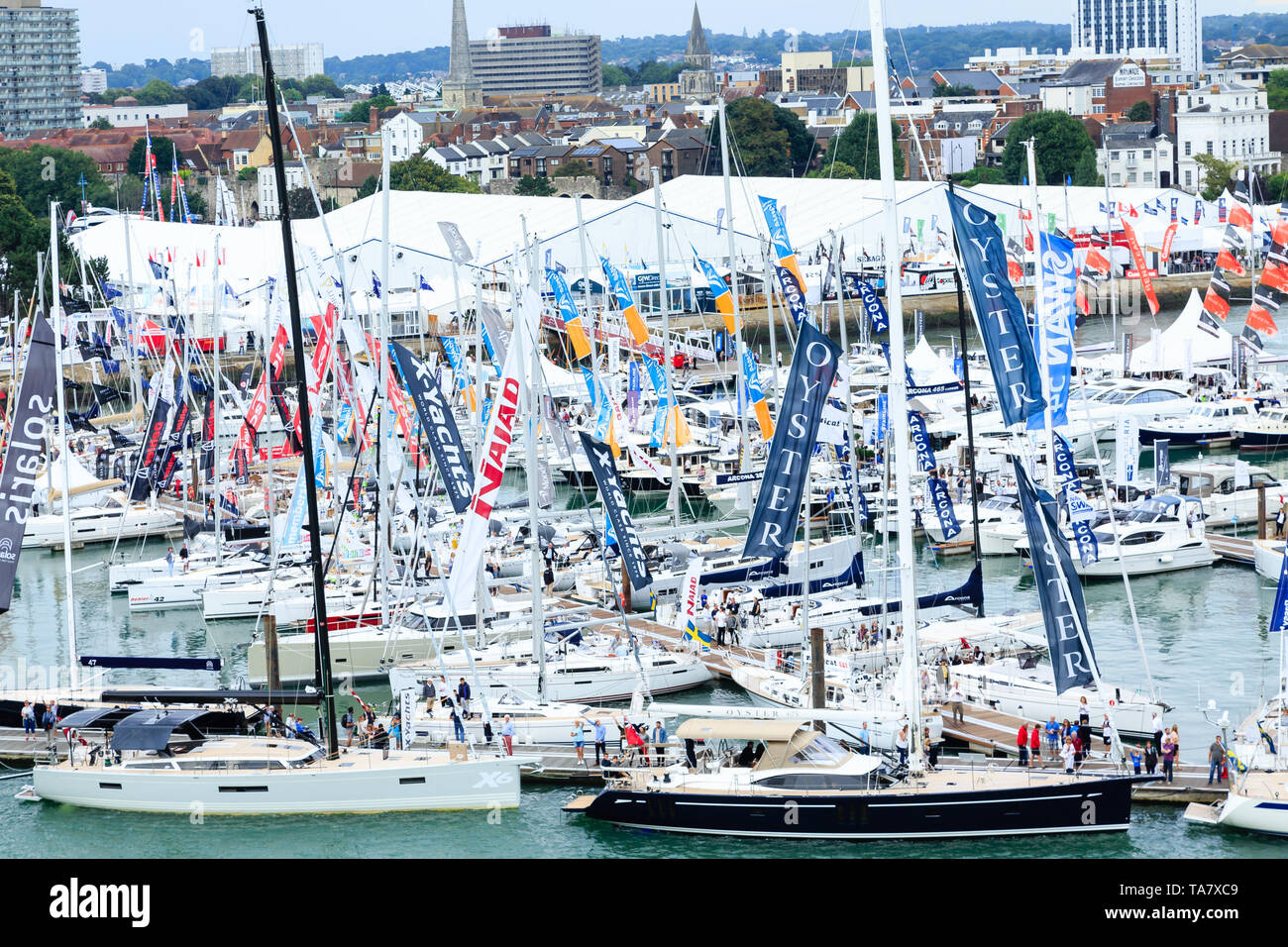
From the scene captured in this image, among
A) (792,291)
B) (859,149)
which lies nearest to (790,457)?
(792,291)

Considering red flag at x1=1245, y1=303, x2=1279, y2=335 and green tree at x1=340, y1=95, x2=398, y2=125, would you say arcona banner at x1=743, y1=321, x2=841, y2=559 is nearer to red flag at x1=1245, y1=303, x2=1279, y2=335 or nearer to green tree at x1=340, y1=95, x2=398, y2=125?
red flag at x1=1245, y1=303, x2=1279, y2=335

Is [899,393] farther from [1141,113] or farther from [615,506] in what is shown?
[1141,113]

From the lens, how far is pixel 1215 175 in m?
92.2

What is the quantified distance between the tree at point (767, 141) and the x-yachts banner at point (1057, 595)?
88670 mm

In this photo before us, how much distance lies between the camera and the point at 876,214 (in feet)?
233

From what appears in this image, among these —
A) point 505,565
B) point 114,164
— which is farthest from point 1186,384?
point 114,164

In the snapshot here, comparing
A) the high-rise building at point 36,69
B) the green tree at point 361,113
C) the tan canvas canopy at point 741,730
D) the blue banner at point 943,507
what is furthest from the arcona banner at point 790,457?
the high-rise building at point 36,69

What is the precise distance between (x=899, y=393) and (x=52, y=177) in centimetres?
9412

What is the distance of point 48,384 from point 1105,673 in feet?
52.2

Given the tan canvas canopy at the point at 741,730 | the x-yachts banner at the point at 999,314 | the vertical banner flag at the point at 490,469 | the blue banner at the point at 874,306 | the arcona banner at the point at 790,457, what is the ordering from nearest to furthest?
the tan canvas canopy at the point at 741,730, the x-yachts banner at the point at 999,314, the arcona banner at the point at 790,457, the vertical banner flag at the point at 490,469, the blue banner at the point at 874,306

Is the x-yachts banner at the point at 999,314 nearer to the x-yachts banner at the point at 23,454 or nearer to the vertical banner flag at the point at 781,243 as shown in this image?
the x-yachts banner at the point at 23,454

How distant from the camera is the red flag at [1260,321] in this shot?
43.2 m

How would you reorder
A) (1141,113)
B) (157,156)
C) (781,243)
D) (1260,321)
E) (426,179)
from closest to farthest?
(781,243)
(1260,321)
(426,179)
(1141,113)
(157,156)

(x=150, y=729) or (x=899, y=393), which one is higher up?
(x=899, y=393)
